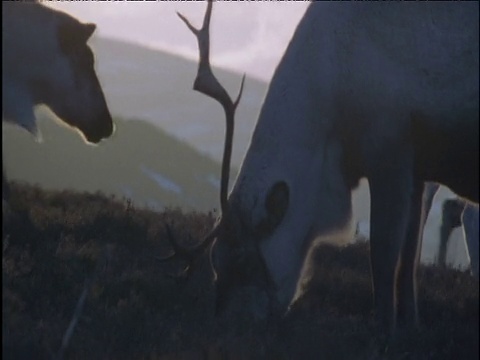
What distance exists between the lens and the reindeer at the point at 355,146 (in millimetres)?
7891

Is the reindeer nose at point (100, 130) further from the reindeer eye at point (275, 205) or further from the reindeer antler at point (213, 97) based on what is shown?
the reindeer eye at point (275, 205)

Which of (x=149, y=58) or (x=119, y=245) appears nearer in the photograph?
(x=119, y=245)

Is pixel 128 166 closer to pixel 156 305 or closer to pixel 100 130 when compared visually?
pixel 100 130

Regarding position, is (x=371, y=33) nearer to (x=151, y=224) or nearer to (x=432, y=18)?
(x=432, y=18)

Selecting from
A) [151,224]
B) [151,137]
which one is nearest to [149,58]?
[151,137]

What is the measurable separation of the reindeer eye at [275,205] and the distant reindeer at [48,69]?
1.75 m

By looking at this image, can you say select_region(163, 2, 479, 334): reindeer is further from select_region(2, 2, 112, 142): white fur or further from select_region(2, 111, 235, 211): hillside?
select_region(2, 111, 235, 211): hillside

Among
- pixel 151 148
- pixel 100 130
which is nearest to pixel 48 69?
pixel 100 130

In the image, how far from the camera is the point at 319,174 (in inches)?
339

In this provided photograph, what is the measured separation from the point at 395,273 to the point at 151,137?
90.6 feet

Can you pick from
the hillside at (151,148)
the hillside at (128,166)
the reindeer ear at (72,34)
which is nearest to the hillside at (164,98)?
the hillside at (151,148)

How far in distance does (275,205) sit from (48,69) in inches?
75.9

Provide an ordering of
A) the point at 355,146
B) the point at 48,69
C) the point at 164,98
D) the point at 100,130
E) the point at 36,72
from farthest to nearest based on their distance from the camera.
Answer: the point at 164,98 < the point at 100,130 < the point at 48,69 < the point at 36,72 < the point at 355,146

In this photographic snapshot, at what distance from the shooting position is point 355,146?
834cm
